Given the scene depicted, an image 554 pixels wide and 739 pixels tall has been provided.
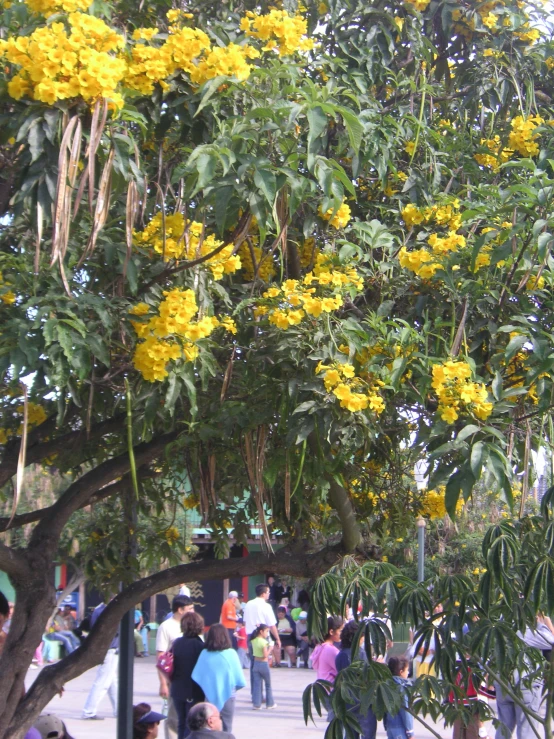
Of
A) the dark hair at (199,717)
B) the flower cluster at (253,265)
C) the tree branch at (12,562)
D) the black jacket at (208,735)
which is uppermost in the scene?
the flower cluster at (253,265)

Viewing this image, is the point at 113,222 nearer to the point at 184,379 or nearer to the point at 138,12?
the point at 184,379

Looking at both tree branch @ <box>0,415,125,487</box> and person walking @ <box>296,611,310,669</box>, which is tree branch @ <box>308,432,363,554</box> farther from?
person walking @ <box>296,611,310,669</box>

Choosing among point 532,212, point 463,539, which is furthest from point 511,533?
point 463,539

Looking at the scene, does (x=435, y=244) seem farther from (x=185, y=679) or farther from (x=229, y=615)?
(x=229, y=615)

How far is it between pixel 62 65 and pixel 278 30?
4.02ft

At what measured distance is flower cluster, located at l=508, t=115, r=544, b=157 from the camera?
175 inches

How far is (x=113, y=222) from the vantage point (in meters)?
3.58

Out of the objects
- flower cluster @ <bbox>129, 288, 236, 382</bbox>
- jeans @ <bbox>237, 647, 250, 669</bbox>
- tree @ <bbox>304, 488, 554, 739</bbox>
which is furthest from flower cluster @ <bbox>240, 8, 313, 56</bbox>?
jeans @ <bbox>237, 647, 250, 669</bbox>

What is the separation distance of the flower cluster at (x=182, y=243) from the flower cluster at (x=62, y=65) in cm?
70

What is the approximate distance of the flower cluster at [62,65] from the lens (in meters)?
2.87

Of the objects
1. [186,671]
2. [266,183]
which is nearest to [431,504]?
[186,671]

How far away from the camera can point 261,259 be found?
375cm

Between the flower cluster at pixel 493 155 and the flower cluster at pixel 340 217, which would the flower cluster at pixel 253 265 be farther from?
the flower cluster at pixel 493 155

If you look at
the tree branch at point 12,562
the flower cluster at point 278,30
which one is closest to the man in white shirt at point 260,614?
the tree branch at point 12,562
